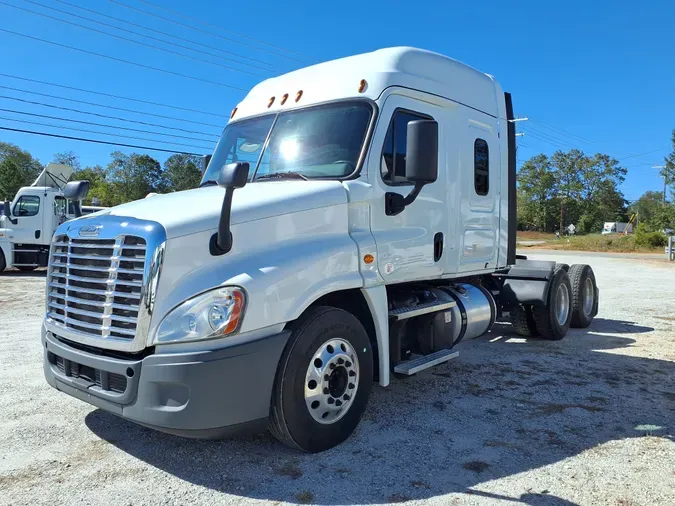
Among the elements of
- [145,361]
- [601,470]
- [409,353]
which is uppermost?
[145,361]

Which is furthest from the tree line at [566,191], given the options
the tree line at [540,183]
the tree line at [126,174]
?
the tree line at [126,174]

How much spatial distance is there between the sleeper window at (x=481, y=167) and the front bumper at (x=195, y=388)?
339 cm

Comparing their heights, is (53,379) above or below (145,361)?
below

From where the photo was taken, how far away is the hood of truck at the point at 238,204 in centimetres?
340

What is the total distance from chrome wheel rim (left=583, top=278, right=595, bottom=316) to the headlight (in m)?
7.39

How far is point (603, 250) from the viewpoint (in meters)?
41.9

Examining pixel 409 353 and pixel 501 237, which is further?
pixel 501 237

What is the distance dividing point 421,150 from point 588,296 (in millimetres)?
6465

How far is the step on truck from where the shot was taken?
3240mm

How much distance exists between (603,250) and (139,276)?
146ft

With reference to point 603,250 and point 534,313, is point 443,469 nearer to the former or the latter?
point 534,313

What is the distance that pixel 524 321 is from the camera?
799 centimetres

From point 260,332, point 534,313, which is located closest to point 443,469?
point 260,332

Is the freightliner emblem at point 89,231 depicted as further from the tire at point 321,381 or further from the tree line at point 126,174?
the tree line at point 126,174
